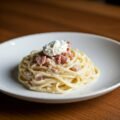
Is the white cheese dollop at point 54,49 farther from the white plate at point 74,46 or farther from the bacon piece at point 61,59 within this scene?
the white plate at point 74,46

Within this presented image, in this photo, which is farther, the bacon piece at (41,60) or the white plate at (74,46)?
the bacon piece at (41,60)

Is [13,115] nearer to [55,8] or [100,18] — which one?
[100,18]

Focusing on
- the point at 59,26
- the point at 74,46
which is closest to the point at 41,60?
the point at 74,46

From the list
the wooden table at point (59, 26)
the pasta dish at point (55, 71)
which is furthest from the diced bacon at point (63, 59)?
the wooden table at point (59, 26)

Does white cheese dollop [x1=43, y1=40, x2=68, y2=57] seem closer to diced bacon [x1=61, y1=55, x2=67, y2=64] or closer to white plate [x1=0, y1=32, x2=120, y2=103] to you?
diced bacon [x1=61, y1=55, x2=67, y2=64]

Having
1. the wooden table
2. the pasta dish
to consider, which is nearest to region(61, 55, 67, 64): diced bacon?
the pasta dish

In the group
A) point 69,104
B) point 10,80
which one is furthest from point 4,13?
point 69,104
